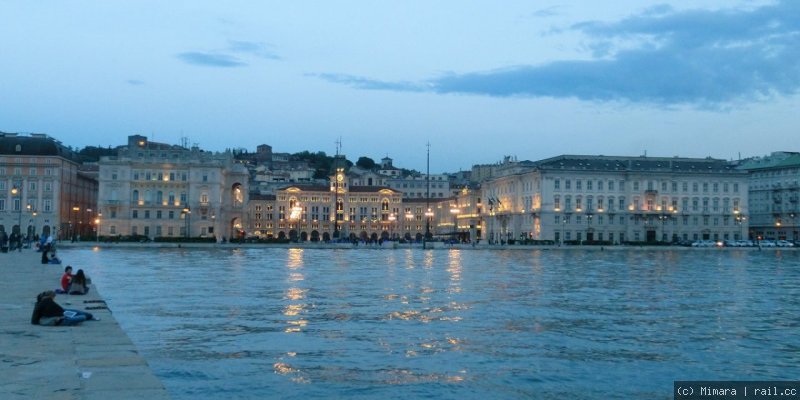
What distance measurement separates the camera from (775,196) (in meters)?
140

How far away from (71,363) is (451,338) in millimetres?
8167

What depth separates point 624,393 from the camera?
1313cm

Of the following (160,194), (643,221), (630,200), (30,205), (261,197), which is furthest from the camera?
(261,197)

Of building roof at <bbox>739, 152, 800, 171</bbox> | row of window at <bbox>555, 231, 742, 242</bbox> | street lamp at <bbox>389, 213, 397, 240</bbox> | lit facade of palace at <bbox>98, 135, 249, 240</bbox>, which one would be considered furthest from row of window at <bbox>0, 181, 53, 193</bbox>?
building roof at <bbox>739, 152, 800, 171</bbox>

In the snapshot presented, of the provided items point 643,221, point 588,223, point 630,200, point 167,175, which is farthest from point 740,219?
point 167,175

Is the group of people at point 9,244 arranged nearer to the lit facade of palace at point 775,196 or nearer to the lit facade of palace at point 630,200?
the lit facade of palace at point 630,200

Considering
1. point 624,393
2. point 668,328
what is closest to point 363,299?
point 668,328

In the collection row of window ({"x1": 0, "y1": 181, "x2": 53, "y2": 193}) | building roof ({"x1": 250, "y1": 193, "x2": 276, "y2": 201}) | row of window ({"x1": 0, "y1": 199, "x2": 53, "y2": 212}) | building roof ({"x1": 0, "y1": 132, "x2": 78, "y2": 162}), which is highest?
building roof ({"x1": 0, "y1": 132, "x2": 78, "y2": 162})

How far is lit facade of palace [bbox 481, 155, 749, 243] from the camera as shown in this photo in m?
120

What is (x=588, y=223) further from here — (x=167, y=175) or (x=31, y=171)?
(x=31, y=171)

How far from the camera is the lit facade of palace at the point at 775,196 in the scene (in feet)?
449

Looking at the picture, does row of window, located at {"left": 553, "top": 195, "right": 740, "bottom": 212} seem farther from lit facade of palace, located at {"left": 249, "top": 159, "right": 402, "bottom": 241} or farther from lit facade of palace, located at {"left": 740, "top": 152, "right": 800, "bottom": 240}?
lit facade of palace, located at {"left": 249, "top": 159, "right": 402, "bottom": 241}

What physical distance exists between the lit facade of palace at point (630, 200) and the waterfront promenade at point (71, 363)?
341ft

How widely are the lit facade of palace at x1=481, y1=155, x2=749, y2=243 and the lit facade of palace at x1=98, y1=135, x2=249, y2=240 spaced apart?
40.8 meters
